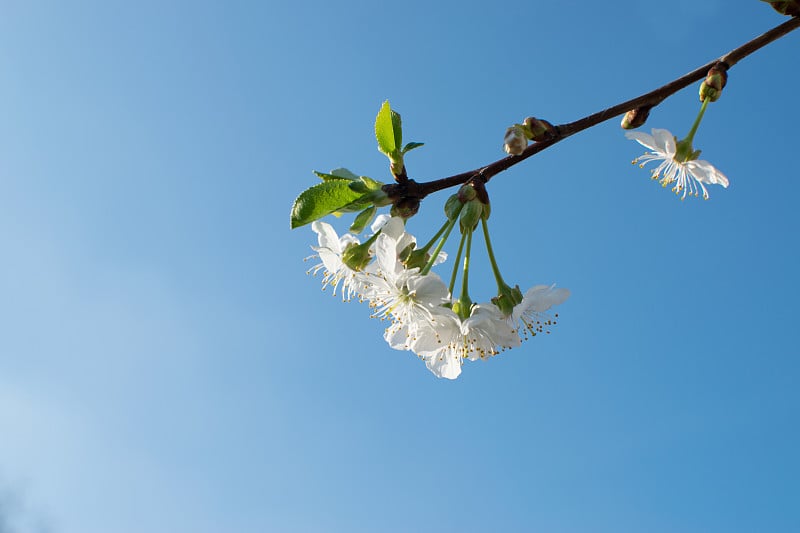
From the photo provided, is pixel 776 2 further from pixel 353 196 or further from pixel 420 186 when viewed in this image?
pixel 353 196

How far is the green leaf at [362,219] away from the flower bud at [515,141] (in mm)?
388

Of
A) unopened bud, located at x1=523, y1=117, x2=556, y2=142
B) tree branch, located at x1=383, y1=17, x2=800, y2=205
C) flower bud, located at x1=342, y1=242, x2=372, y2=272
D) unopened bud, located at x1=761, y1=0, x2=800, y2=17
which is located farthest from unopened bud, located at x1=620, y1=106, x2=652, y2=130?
flower bud, located at x1=342, y1=242, x2=372, y2=272

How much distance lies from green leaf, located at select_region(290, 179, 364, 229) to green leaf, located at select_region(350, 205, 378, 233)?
7 cm

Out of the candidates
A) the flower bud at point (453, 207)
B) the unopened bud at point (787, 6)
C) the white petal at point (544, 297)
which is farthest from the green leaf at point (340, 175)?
the unopened bud at point (787, 6)

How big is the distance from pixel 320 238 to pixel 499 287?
1.93 feet

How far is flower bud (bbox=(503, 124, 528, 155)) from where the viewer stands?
1578 millimetres

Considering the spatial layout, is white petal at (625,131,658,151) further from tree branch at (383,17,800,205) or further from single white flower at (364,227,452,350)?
single white flower at (364,227,452,350)

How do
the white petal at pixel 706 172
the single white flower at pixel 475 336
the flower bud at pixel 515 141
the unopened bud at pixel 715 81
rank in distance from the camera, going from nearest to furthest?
the flower bud at pixel 515 141 < the unopened bud at pixel 715 81 < the single white flower at pixel 475 336 < the white petal at pixel 706 172

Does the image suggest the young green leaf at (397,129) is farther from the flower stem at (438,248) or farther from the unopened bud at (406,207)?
the flower stem at (438,248)

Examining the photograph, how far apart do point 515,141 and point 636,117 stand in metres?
0.38

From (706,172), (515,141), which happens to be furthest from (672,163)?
(515,141)

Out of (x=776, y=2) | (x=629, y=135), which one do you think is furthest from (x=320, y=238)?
(x=776, y=2)

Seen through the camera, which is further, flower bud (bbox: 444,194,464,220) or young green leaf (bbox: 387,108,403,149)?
young green leaf (bbox: 387,108,403,149)

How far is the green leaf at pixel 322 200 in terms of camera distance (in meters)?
1.69
